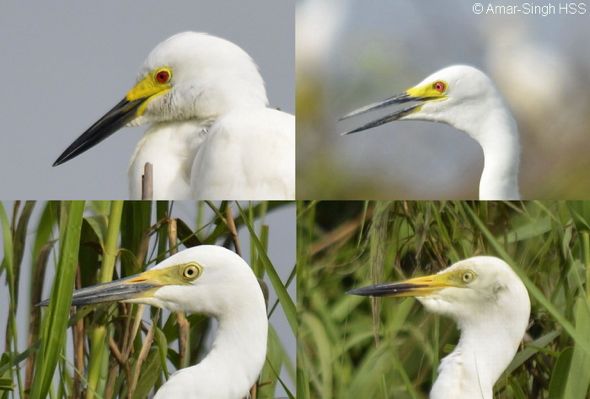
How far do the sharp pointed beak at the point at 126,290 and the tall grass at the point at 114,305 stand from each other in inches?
4.0

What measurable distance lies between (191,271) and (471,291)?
0.64 m

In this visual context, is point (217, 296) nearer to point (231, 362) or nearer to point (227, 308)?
point (227, 308)

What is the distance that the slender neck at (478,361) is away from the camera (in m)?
3.36

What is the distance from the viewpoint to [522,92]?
3676mm

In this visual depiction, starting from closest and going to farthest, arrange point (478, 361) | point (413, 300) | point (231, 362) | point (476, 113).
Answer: point (231, 362) → point (478, 361) → point (413, 300) → point (476, 113)

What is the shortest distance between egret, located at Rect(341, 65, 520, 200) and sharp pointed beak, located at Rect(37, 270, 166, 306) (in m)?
0.71

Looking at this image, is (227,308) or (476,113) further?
(476,113)

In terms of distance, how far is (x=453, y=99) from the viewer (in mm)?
3615

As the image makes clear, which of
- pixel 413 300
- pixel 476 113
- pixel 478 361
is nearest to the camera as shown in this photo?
pixel 478 361

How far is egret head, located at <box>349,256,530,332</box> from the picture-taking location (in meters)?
3.40

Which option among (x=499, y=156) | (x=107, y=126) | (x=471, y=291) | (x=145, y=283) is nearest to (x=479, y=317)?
(x=471, y=291)

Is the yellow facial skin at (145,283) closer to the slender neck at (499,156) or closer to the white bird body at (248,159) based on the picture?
the white bird body at (248,159)

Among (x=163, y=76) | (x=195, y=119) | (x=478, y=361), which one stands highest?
(x=163, y=76)

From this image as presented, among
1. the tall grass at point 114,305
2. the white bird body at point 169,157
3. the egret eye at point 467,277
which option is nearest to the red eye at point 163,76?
the white bird body at point 169,157
